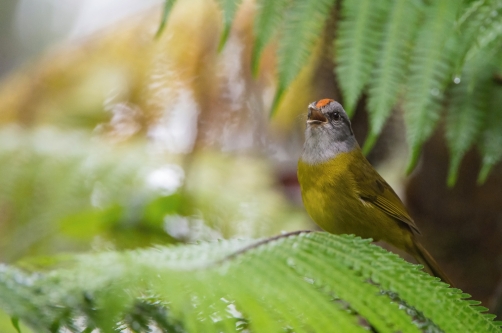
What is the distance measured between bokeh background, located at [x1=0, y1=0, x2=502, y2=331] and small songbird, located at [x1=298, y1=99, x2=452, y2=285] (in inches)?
30.7

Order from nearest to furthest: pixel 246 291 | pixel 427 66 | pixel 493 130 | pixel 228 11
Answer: pixel 246 291, pixel 228 11, pixel 427 66, pixel 493 130

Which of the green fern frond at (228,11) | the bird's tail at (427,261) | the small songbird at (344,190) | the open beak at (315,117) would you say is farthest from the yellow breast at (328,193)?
the green fern frond at (228,11)

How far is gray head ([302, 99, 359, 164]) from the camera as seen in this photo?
8.80 feet

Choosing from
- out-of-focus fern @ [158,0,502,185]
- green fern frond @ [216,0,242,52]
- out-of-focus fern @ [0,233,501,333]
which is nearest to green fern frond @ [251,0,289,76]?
out-of-focus fern @ [158,0,502,185]

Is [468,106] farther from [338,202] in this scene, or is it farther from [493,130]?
[338,202]

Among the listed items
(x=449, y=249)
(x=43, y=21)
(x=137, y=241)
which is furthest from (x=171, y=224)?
(x=43, y=21)

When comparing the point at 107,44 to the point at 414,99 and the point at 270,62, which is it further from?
the point at 414,99

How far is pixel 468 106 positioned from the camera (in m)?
2.53

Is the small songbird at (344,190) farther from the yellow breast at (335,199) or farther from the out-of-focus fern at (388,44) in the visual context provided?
the out-of-focus fern at (388,44)

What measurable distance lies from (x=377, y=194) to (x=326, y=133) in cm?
38

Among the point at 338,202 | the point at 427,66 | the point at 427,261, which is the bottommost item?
the point at 427,261

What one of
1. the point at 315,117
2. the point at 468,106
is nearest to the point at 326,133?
the point at 315,117

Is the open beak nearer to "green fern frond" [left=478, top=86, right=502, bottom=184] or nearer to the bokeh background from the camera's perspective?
"green fern frond" [left=478, top=86, right=502, bottom=184]

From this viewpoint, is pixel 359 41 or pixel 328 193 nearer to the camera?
pixel 359 41
